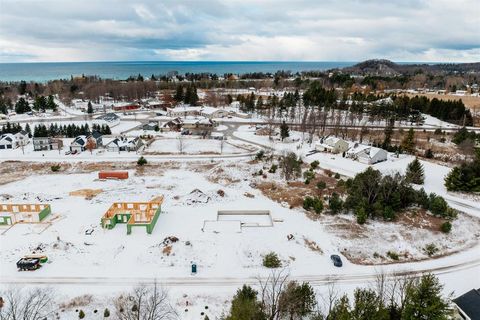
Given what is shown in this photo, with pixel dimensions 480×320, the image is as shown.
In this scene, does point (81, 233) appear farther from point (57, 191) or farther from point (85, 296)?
point (57, 191)

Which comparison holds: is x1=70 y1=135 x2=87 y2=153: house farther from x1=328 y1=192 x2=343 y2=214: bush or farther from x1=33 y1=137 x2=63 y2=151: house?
x1=328 y1=192 x2=343 y2=214: bush

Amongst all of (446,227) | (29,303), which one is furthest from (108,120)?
(446,227)

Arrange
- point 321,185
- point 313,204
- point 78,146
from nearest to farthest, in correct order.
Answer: point 313,204
point 321,185
point 78,146

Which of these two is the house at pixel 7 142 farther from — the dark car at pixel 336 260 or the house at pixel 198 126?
the dark car at pixel 336 260

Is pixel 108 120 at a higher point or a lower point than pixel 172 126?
higher

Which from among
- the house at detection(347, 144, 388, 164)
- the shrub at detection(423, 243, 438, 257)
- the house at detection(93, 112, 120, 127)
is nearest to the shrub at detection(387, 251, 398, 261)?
the shrub at detection(423, 243, 438, 257)

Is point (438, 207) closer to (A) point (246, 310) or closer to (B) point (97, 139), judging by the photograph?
(A) point (246, 310)
